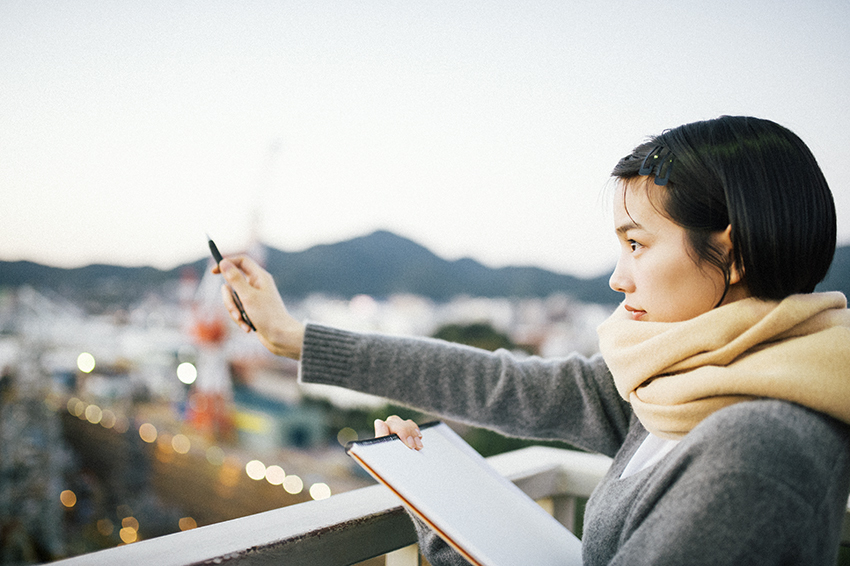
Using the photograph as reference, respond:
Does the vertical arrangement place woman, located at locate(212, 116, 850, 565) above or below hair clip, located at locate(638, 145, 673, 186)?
below

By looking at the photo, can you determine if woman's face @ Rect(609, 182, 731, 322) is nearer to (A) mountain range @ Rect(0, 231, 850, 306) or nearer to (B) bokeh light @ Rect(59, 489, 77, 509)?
(A) mountain range @ Rect(0, 231, 850, 306)

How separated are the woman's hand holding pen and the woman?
11.3 inches

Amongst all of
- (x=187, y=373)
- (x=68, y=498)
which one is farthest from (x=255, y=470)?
(x=68, y=498)

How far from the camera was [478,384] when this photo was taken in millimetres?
842

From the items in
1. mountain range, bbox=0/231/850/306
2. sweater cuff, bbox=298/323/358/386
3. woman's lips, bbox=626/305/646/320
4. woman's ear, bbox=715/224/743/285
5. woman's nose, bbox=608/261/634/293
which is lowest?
mountain range, bbox=0/231/850/306

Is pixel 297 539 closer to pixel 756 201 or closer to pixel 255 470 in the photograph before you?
pixel 756 201

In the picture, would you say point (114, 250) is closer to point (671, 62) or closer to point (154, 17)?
point (154, 17)

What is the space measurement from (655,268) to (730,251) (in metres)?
0.08

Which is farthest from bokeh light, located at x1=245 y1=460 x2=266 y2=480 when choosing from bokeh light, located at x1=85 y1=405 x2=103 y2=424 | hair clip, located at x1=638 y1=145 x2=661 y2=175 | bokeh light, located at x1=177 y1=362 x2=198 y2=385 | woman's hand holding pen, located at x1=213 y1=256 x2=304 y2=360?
hair clip, located at x1=638 y1=145 x2=661 y2=175

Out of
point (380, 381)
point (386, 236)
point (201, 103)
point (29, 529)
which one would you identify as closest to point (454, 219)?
point (386, 236)

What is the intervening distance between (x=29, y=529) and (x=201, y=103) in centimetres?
1947

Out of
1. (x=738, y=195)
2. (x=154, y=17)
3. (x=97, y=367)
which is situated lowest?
(x=97, y=367)

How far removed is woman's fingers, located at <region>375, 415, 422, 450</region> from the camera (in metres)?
0.61

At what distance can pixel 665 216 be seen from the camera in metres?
0.58
